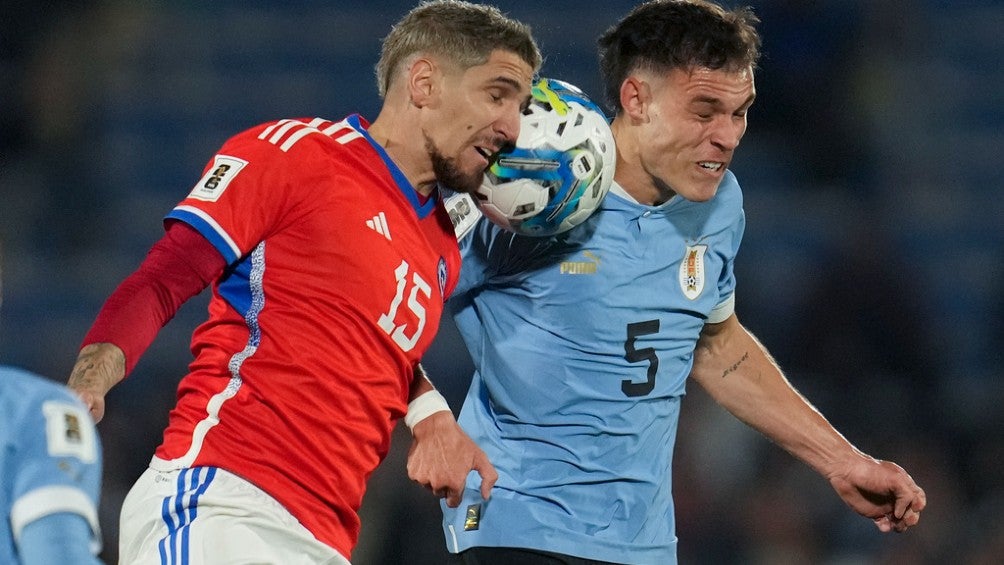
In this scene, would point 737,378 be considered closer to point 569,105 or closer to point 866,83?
point 569,105

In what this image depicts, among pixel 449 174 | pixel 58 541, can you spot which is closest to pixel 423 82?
pixel 449 174

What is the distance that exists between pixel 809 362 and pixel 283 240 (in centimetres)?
500

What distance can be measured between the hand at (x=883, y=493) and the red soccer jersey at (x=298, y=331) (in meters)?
1.55

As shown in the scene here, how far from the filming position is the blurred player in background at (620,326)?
3.80m

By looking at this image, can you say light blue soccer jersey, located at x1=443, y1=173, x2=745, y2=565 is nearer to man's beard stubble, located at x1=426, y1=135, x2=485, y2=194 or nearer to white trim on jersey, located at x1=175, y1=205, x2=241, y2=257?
man's beard stubble, located at x1=426, y1=135, x2=485, y2=194

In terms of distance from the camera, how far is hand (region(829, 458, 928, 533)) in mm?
4031

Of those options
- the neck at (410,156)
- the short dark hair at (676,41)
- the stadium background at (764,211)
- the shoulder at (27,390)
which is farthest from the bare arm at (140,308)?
the stadium background at (764,211)

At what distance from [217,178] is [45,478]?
1489 millimetres

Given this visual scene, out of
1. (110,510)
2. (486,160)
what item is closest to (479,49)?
(486,160)

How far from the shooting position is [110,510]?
22.8 ft

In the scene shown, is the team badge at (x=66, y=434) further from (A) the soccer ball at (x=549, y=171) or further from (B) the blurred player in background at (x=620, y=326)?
(B) the blurred player in background at (x=620, y=326)

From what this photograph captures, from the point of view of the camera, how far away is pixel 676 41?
398 centimetres

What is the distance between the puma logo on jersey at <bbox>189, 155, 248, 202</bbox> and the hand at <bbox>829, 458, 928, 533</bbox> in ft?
6.93

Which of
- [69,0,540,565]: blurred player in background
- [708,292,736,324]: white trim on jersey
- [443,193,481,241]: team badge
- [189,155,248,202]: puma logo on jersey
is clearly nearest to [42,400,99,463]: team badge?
[69,0,540,565]: blurred player in background
